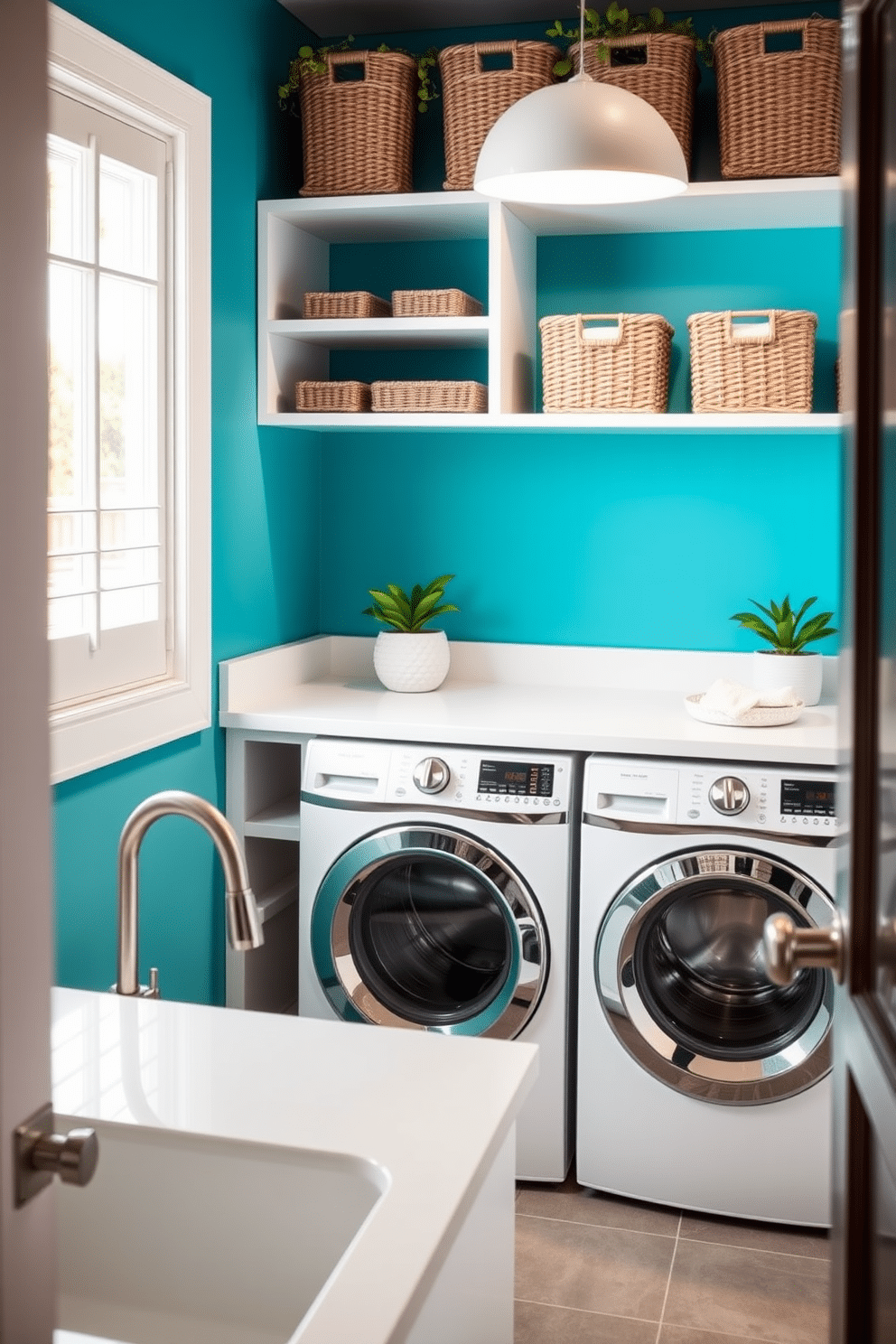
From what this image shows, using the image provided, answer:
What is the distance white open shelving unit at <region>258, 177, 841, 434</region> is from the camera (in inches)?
125

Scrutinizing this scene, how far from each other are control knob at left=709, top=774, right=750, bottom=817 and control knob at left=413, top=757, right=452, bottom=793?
1.90ft

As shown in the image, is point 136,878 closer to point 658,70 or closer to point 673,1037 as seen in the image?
point 673,1037

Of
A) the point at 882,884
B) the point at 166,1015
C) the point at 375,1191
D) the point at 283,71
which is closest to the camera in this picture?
the point at 882,884

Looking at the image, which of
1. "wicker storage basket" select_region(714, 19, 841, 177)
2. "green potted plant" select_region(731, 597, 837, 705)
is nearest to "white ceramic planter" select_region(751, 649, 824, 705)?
"green potted plant" select_region(731, 597, 837, 705)

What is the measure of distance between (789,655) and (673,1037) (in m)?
1.00

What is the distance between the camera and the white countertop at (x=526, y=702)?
2.94 meters

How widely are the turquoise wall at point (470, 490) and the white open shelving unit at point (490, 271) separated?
0.08 metres

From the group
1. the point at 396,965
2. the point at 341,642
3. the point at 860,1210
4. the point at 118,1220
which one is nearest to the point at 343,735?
the point at 396,965

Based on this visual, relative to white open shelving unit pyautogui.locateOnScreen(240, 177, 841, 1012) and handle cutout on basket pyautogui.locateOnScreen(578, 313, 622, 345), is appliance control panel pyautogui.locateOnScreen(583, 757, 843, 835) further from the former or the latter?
handle cutout on basket pyautogui.locateOnScreen(578, 313, 622, 345)

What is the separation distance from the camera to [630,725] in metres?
3.07

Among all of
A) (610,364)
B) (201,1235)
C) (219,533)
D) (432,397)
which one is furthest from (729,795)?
(201,1235)

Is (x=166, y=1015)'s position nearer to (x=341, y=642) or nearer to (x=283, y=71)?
(x=341, y=642)

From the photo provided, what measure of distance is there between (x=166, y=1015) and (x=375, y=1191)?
46cm

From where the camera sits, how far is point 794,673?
10.9 ft
